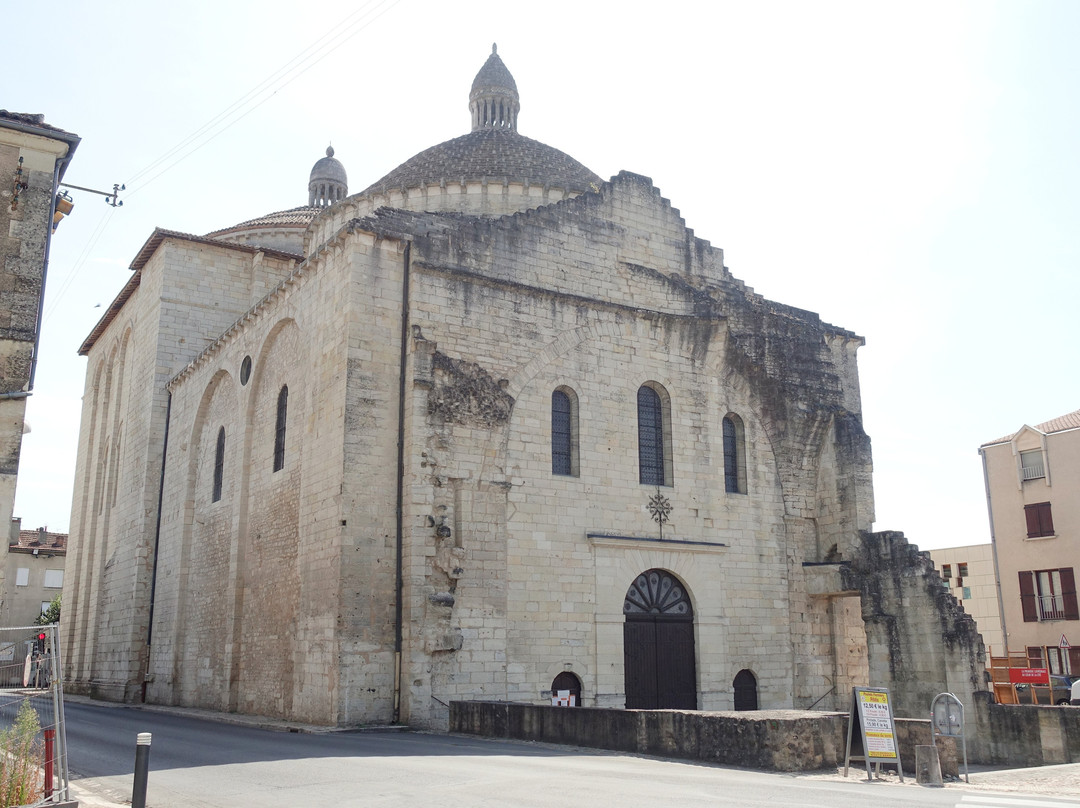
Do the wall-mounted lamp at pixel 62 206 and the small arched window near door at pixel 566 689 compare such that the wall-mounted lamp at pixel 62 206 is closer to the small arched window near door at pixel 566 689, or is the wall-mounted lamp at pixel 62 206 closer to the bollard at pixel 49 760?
the bollard at pixel 49 760

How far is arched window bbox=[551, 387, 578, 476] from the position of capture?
1892 cm

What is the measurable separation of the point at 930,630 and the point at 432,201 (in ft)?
51.5

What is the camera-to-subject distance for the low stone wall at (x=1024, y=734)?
48.7 feet

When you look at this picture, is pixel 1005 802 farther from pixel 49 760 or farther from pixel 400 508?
pixel 400 508

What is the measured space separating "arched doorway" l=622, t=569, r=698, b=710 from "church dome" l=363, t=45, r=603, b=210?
10.1m

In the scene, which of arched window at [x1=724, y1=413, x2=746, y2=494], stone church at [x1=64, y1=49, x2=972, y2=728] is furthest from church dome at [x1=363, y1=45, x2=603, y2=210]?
arched window at [x1=724, y1=413, x2=746, y2=494]

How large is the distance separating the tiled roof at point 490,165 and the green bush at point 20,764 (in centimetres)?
1892

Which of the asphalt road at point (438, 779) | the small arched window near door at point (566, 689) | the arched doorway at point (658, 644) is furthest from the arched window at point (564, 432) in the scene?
the asphalt road at point (438, 779)

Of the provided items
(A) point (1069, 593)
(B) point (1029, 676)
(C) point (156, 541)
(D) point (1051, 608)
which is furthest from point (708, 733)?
(D) point (1051, 608)

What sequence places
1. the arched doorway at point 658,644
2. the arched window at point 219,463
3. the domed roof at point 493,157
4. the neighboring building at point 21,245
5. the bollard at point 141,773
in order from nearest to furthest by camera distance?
the bollard at point 141,773
the neighboring building at point 21,245
the arched doorway at point 658,644
the arched window at point 219,463
the domed roof at point 493,157

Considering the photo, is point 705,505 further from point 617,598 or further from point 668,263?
point 668,263

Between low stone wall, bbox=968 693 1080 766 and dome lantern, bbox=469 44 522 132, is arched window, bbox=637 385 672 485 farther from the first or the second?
dome lantern, bbox=469 44 522 132

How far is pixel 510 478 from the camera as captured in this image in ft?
58.9

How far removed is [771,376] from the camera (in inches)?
864
